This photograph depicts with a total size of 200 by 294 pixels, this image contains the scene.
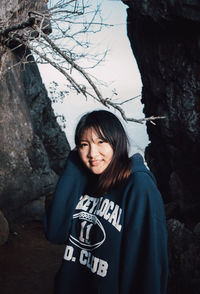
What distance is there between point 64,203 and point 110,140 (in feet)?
1.94

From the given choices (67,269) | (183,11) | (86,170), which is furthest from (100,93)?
(183,11)

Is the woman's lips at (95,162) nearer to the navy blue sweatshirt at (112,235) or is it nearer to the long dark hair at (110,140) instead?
the long dark hair at (110,140)

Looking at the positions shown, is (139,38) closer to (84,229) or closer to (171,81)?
(171,81)

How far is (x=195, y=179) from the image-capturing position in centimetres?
834

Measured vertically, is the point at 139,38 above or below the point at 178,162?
above

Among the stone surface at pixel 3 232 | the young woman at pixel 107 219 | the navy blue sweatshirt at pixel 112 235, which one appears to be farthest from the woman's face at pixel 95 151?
the stone surface at pixel 3 232

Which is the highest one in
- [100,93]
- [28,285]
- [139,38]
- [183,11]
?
[139,38]

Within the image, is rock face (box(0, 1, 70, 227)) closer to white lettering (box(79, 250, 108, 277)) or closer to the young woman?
the young woman

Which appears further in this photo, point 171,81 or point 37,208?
point 171,81

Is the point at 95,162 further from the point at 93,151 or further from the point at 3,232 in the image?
the point at 3,232

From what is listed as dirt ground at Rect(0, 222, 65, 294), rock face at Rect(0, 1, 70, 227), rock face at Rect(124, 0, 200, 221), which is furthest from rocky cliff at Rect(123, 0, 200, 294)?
rock face at Rect(0, 1, 70, 227)

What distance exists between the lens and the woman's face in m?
1.59

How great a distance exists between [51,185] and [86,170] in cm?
672

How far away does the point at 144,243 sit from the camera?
1.37 m
